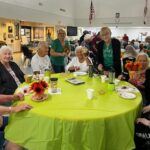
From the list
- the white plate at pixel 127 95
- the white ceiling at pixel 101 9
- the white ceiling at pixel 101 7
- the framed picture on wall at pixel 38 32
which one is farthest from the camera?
the framed picture on wall at pixel 38 32

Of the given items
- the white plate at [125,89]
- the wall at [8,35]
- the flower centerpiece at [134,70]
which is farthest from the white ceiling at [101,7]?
the white plate at [125,89]

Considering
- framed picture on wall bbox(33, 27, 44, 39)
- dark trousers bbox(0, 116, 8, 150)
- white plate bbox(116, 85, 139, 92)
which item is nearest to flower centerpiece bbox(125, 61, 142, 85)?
white plate bbox(116, 85, 139, 92)

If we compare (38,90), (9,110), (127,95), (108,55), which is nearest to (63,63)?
(108,55)

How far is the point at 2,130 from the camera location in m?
2.19

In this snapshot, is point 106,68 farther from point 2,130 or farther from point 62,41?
point 2,130

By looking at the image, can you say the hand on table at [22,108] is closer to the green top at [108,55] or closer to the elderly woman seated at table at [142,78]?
the elderly woman seated at table at [142,78]

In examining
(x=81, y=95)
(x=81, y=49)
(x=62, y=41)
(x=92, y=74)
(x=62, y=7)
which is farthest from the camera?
(x=62, y=7)

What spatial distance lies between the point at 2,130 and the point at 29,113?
53 cm

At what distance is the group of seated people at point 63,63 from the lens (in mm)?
2695

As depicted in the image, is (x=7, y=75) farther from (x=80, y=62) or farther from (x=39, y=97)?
(x=80, y=62)

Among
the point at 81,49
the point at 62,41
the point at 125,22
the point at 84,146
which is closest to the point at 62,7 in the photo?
the point at 125,22

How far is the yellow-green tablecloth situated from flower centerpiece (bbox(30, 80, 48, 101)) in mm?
79

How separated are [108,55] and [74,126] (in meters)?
2.23

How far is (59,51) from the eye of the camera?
190 inches
